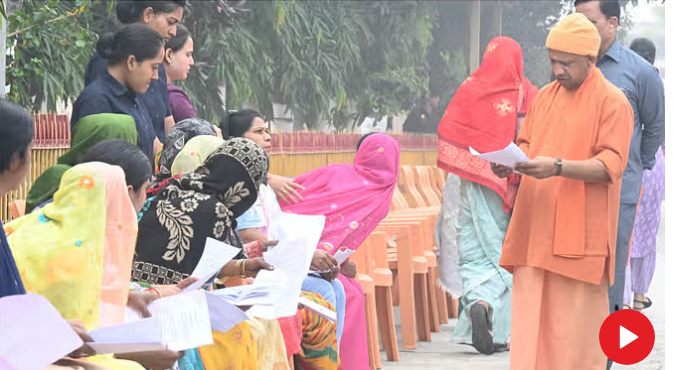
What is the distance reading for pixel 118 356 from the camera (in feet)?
10.1

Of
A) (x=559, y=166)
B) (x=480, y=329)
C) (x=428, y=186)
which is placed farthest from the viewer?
(x=428, y=186)

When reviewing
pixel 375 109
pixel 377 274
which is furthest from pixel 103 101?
pixel 375 109

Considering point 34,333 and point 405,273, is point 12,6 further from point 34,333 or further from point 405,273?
point 34,333

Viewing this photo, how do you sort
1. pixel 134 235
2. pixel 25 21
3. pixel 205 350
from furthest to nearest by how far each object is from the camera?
pixel 25 21, pixel 205 350, pixel 134 235

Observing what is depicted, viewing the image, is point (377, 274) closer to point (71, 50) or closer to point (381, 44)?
point (71, 50)

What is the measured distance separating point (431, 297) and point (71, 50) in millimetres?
3139

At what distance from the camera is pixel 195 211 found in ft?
12.8

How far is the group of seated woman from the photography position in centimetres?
294

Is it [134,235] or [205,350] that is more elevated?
[134,235]

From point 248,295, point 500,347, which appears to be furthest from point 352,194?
point 248,295

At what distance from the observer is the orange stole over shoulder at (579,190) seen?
492 centimetres

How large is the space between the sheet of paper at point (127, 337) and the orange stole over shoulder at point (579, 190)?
2762 millimetres

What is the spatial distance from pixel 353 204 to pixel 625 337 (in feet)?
5.11

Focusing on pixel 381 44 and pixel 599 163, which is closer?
pixel 599 163
